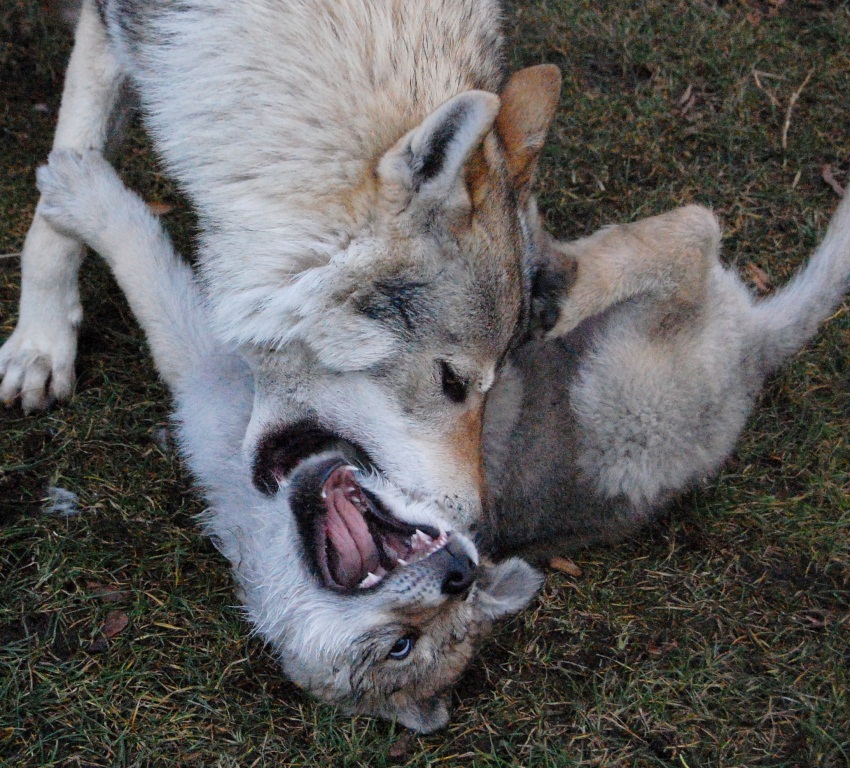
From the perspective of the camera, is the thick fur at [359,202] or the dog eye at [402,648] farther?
the dog eye at [402,648]

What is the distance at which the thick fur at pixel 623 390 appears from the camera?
326 cm

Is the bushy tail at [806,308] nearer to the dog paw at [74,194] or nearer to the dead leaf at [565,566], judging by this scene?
the dead leaf at [565,566]

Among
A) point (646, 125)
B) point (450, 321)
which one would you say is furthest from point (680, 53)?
point (450, 321)

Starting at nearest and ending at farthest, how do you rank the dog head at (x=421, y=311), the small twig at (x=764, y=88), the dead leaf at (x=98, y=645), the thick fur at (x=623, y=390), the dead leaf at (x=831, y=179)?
the dog head at (x=421, y=311) → the dead leaf at (x=98, y=645) → the thick fur at (x=623, y=390) → the dead leaf at (x=831, y=179) → the small twig at (x=764, y=88)

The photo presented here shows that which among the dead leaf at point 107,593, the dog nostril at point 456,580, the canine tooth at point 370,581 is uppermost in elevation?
the dog nostril at point 456,580

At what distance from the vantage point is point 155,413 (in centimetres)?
345

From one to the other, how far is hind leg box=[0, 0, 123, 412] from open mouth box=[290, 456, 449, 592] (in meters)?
1.17

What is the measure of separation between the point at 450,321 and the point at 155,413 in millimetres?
1566

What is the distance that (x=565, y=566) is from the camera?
340 centimetres

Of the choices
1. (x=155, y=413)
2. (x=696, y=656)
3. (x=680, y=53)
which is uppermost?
(x=680, y=53)

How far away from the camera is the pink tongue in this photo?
9.04 feet

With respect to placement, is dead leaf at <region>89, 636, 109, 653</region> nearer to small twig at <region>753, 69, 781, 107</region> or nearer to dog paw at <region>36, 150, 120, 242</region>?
dog paw at <region>36, 150, 120, 242</region>

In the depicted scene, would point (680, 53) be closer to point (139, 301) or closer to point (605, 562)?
point (605, 562)

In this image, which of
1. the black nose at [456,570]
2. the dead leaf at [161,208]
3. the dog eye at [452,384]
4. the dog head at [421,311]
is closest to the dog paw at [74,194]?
the dead leaf at [161,208]
